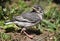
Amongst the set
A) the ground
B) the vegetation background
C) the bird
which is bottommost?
the ground

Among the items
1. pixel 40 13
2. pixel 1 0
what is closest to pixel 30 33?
pixel 40 13

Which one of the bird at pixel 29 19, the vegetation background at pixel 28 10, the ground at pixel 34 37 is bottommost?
the ground at pixel 34 37

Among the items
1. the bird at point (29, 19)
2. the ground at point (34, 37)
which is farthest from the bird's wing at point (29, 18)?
the ground at point (34, 37)

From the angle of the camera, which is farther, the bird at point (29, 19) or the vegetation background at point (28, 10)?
the vegetation background at point (28, 10)

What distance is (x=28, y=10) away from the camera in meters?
8.86

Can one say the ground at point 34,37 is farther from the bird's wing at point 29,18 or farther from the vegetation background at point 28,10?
the bird's wing at point 29,18

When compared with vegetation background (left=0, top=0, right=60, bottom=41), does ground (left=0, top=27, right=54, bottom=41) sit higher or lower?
lower

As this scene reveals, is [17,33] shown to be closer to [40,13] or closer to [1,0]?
[40,13]

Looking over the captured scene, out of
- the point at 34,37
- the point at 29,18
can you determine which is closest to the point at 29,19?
the point at 29,18

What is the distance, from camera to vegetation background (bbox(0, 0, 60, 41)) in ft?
25.1

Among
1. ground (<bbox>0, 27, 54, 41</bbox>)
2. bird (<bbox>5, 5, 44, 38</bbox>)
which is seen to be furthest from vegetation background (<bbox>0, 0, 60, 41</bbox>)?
bird (<bbox>5, 5, 44, 38</bbox>)

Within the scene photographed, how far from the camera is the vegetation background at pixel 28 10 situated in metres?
7.65

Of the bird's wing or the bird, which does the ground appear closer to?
the bird

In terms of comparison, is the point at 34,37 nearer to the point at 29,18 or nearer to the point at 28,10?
the point at 29,18
